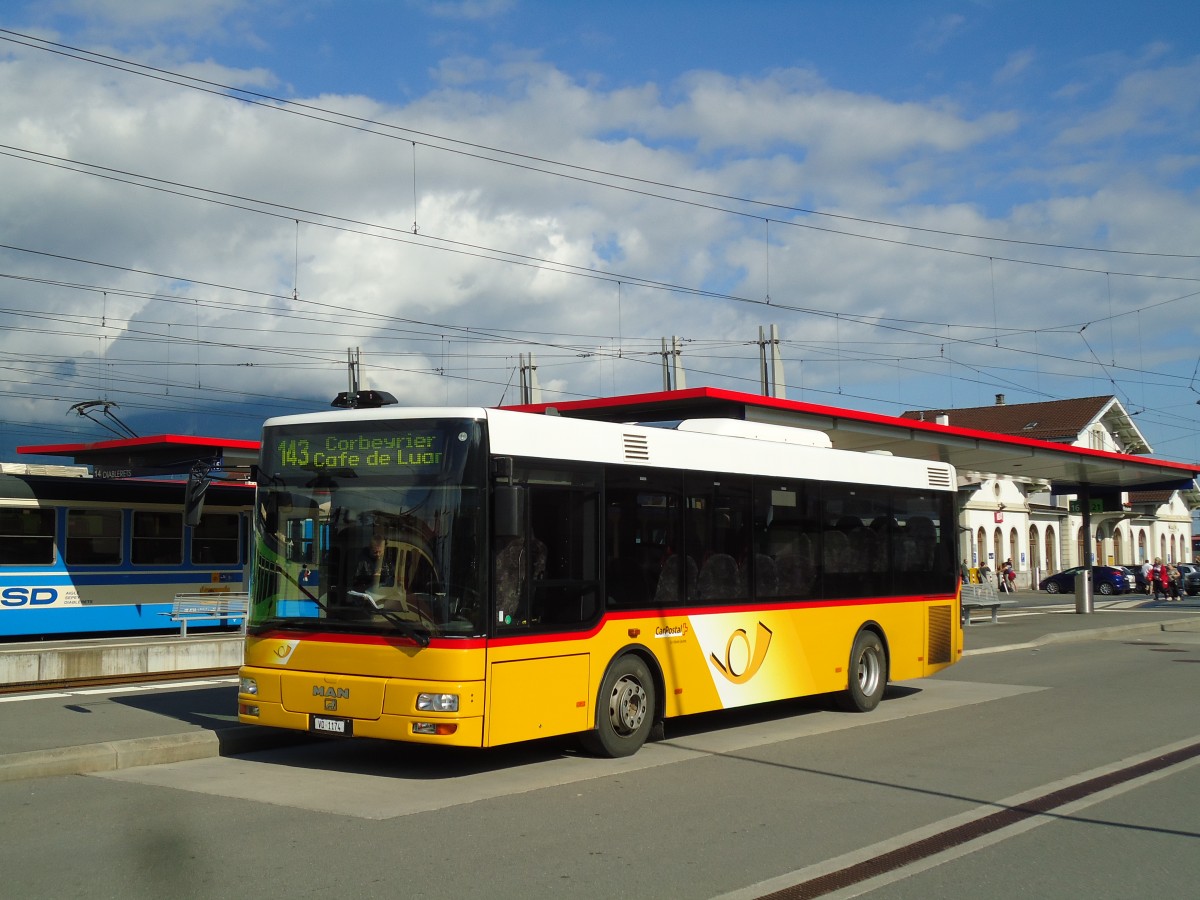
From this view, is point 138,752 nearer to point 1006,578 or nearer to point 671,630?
point 671,630

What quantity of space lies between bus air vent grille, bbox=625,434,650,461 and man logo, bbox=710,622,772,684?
2088 mm

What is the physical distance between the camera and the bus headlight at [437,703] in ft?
30.2

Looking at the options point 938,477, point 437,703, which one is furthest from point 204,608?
point 437,703

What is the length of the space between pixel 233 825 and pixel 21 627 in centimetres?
1623

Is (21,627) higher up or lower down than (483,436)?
lower down

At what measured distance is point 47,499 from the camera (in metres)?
22.6

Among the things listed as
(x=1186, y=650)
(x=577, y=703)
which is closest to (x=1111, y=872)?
(x=577, y=703)

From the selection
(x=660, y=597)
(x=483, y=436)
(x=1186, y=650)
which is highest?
(x=483, y=436)

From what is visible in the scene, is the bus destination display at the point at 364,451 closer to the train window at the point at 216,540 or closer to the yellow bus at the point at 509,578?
the yellow bus at the point at 509,578

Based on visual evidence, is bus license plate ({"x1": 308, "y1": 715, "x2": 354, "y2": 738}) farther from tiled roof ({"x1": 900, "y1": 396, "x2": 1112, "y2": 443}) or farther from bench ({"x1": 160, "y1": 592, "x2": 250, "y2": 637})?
tiled roof ({"x1": 900, "y1": 396, "x2": 1112, "y2": 443})

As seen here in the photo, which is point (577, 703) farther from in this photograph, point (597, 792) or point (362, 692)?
point (362, 692)

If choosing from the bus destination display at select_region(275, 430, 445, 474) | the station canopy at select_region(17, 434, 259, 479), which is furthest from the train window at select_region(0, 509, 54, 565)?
the bus destination display at select_region(275, 430, 445, 474)

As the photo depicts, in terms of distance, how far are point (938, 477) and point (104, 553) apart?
15642mm

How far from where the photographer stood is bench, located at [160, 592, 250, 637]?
22.3 metres
